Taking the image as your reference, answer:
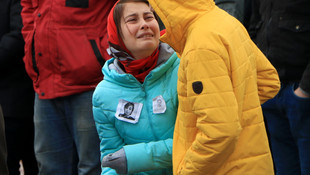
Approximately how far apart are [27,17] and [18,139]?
1.19 m

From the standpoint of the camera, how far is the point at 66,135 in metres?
4.00

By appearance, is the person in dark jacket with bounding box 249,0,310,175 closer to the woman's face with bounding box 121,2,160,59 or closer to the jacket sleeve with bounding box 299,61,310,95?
the jacket sleeve with bounding box 299,61,310,95

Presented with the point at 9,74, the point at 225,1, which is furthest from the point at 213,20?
the point at 9,74

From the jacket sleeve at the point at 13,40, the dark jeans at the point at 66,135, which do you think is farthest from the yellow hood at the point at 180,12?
the jacket sleeve at the point at 13,40

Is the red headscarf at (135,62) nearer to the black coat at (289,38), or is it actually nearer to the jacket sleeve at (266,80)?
the jacket sleeve at (266,80)

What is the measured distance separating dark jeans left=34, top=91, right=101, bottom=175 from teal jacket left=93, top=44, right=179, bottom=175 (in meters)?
0.93

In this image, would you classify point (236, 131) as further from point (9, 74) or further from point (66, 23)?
point (9, 74)

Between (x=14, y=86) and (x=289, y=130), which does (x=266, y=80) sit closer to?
(x=289, y=130)

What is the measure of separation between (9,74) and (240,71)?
2.86 m

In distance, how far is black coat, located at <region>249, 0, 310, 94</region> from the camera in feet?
10.6

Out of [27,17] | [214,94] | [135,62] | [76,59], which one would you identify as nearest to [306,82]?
[135,62]

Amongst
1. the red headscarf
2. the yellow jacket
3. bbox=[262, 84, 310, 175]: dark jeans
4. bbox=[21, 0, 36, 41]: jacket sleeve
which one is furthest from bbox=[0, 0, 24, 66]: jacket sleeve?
the yellow jacket

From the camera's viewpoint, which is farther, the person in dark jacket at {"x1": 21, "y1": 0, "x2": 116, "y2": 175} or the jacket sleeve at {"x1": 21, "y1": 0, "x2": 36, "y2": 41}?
the jacket sleeve at {"x1": 21, "y1": 0, "x2": 36, "y2": 41}

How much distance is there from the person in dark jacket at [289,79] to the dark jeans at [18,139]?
7.22ft
